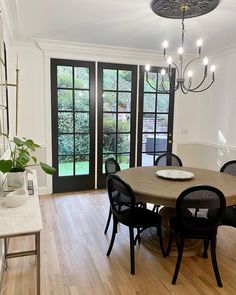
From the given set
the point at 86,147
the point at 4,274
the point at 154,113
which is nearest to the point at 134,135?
the point at 154,113

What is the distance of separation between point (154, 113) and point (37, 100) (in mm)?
2170

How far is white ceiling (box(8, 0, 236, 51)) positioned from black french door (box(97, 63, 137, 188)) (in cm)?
57

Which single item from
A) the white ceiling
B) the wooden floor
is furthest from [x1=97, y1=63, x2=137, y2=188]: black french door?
the wooden floor

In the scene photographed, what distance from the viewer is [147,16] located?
298cm

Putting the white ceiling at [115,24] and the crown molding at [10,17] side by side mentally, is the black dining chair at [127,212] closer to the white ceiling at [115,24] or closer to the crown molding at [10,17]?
the white ceiling at [115,24]

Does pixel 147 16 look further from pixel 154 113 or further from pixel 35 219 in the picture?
pixel 35 219

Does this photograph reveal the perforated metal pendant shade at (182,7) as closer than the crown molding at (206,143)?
Yes

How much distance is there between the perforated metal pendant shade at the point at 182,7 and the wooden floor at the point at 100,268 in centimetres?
249

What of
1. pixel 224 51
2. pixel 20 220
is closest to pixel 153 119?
pixel 224 51

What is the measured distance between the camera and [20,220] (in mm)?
1571

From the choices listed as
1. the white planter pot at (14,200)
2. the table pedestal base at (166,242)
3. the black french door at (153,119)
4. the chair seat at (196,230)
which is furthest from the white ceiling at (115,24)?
the table pedestal base at (166,242)

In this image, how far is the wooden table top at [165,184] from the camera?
2236 millimetres

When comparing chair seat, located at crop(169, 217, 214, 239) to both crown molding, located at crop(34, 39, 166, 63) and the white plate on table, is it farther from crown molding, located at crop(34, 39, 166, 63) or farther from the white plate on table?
crown molding, located at crop(34, 39, 166, 63)

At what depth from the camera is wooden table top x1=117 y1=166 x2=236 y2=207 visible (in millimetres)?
2236
